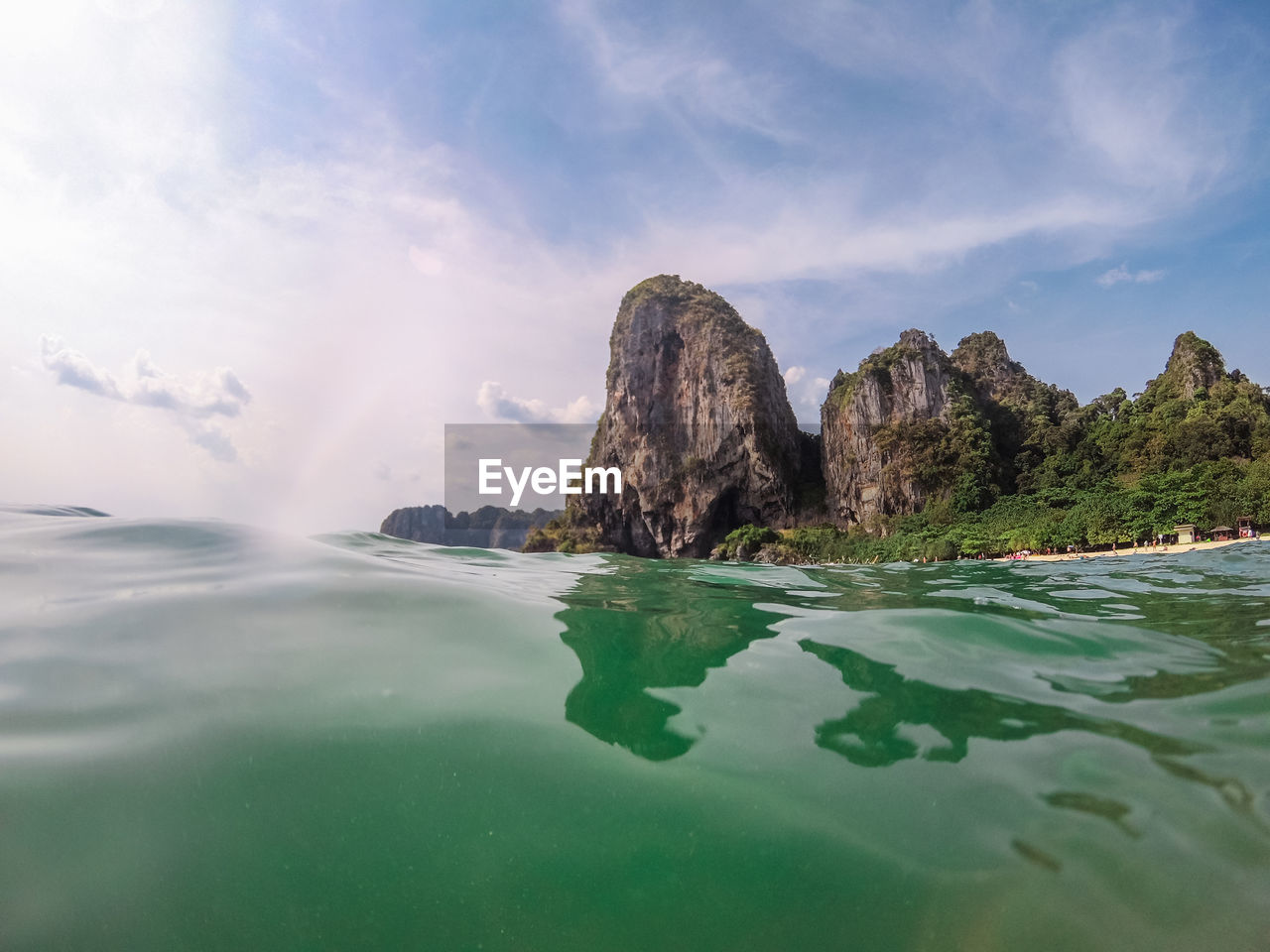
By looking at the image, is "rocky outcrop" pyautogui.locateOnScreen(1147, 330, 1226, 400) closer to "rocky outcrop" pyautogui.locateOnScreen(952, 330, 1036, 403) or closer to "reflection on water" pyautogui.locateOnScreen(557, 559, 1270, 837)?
"rocky outcrop" pyautogui.locateOnScreen(952, 330, 1036, 403)

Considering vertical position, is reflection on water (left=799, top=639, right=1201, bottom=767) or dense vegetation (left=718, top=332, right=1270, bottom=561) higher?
dense vegetation (left=718, top=332, right=1270, bottom=561)

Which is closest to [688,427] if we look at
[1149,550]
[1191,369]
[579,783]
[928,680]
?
[1149,550]

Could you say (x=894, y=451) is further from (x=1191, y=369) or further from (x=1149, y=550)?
(x=1191, y=369)

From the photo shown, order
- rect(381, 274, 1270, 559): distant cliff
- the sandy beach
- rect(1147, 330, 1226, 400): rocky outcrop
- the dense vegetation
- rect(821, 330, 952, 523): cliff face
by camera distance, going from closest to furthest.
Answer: the sandy beach < the dense vegetation < rect(381, 274, 1270, 559): distant cliff < rect(1147, 330, 1226, 400): rocky outcrop < rect(821, 330, 952, 523): cliff face

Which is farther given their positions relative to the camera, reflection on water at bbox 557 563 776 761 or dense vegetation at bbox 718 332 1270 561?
dense vegetation at bbox 718 332 1270 561

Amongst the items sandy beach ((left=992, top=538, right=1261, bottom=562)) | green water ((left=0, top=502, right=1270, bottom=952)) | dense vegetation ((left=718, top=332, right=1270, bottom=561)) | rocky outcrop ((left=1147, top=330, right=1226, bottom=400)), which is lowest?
sandy beach ((left=992, top=538, right=1261, bottom=562))

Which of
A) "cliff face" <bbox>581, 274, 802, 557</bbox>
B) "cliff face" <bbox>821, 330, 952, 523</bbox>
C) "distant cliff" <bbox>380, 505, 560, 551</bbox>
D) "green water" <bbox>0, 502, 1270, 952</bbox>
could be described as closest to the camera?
"green water" <bbox>0, 502, 1270, 952</bbox>

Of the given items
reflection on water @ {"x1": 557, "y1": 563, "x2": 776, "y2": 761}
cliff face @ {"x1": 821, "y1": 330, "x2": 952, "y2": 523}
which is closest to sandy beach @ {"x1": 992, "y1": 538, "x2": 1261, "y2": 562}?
cliff face @ {"x1": 821, "y1": 330, "x2": 952, "y2": 523}
